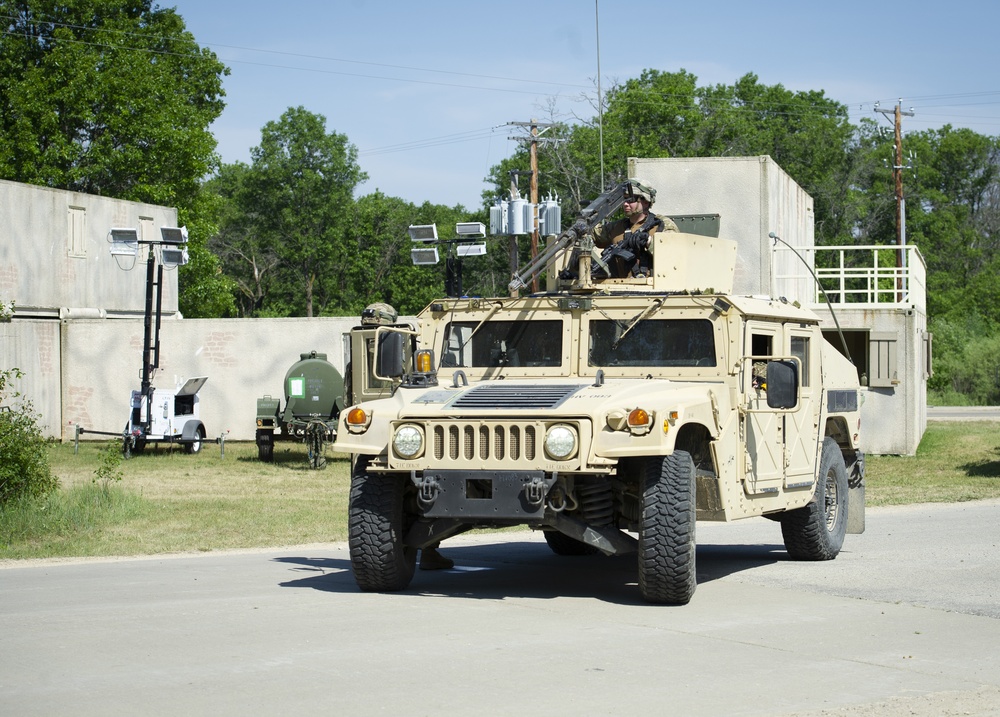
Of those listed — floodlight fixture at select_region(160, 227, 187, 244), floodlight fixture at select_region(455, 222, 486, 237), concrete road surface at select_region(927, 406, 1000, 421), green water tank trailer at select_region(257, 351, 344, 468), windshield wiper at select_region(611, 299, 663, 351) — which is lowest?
concrete road surface at select_region(927, 406, 1000, 421)

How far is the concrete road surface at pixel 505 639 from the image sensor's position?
6.25 meters

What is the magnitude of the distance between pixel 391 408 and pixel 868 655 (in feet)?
11.6

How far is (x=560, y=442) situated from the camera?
842 cm

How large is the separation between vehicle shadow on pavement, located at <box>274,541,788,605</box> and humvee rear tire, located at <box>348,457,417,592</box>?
1.04ft

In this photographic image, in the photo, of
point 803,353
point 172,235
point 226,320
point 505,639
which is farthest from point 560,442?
point 226,320

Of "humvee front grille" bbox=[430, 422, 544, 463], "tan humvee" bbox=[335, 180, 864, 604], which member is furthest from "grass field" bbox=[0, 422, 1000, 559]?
"humvee front grille" bbox=[430, 422, 544, 463]

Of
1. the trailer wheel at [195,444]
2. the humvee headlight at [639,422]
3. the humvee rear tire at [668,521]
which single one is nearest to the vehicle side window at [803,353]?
the humvee rear tire at [668,521]

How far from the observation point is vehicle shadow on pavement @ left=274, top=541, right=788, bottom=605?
9.66m

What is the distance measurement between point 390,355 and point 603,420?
200cm

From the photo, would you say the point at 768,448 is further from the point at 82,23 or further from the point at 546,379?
the point at 82,23

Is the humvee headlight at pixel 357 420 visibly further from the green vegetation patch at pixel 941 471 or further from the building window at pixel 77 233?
the building window at pixel 77 233

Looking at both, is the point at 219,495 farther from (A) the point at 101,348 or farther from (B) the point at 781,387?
(A) the point at 101,348

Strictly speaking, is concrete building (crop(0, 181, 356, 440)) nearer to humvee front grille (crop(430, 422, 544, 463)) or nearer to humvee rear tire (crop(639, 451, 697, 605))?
humvee front grille (crop(430, 422, 544, 463))

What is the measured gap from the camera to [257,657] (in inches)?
282
